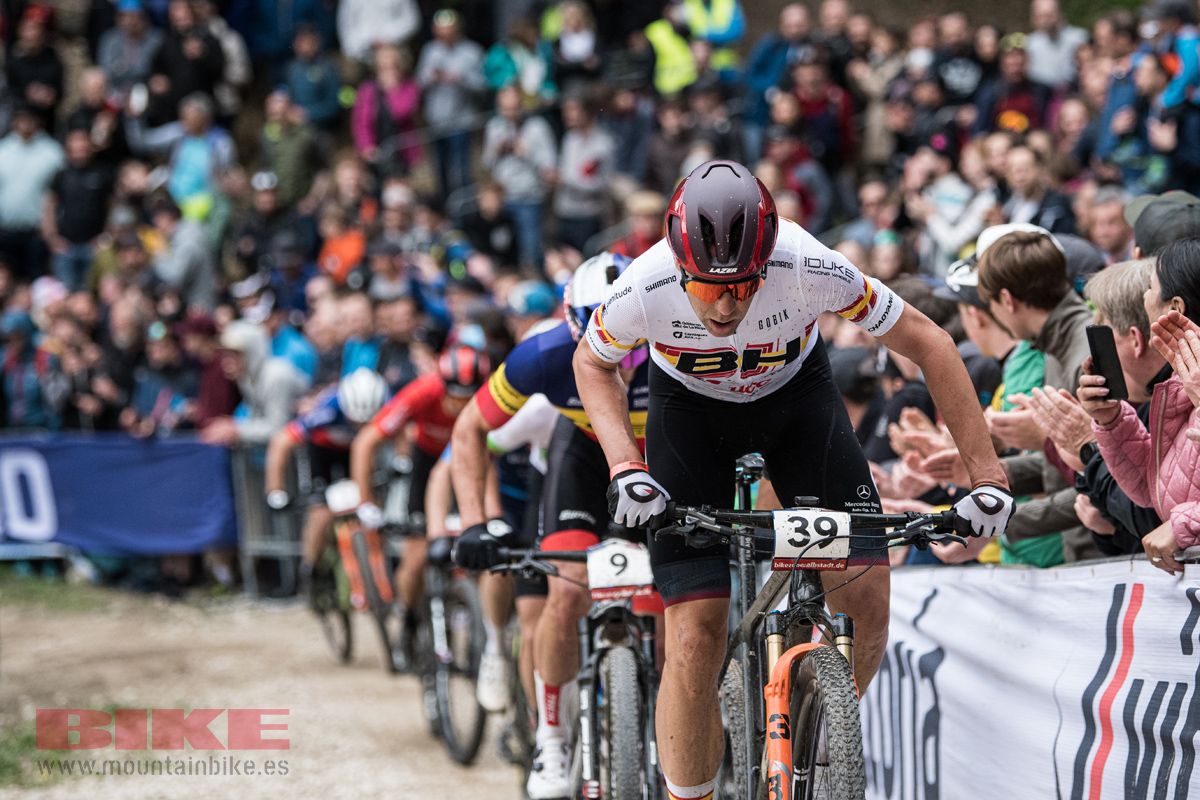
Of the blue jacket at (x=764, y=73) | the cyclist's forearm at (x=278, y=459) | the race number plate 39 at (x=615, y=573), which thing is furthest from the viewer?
the blue jacket at (x=764, y=73)

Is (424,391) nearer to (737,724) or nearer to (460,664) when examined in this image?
(460,664)

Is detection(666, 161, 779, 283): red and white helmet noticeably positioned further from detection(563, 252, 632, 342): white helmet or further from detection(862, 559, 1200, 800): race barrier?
detection(862, 559, 1200, 800): race barrier

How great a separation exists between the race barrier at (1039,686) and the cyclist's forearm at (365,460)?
419 centimetres

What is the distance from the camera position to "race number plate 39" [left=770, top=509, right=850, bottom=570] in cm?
419

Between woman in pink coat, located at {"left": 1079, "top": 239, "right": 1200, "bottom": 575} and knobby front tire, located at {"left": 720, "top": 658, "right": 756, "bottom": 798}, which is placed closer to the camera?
woman in pink coat, located at {"left": 1079, "top": 239, "right": 1200, "bottom": 575}

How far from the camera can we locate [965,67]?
13.4 m

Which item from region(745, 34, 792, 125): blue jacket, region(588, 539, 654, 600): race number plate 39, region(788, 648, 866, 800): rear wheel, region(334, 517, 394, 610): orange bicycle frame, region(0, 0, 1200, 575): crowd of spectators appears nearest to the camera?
region(788, 648, 866, 800): rear wheel

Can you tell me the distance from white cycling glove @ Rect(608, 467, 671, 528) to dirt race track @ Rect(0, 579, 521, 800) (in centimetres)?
384

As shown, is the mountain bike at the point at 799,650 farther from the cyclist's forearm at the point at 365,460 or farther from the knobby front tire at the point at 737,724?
the cyclist's forearm at the point at 365,460

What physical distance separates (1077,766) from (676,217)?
1.98 m

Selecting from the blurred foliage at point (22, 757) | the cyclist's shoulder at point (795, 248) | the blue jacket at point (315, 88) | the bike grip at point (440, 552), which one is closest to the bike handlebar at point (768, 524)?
the cyclist's shoulder at point (795, 248)

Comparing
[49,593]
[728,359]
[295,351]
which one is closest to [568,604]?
[728,359]

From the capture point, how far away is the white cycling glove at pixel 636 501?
13.8 feet

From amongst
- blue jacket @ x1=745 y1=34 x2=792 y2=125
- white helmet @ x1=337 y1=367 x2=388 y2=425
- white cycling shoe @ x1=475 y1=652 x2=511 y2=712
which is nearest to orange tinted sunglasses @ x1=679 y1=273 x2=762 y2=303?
white cycling shoe @ x1=475 y1=652 x2=511 y2=712
